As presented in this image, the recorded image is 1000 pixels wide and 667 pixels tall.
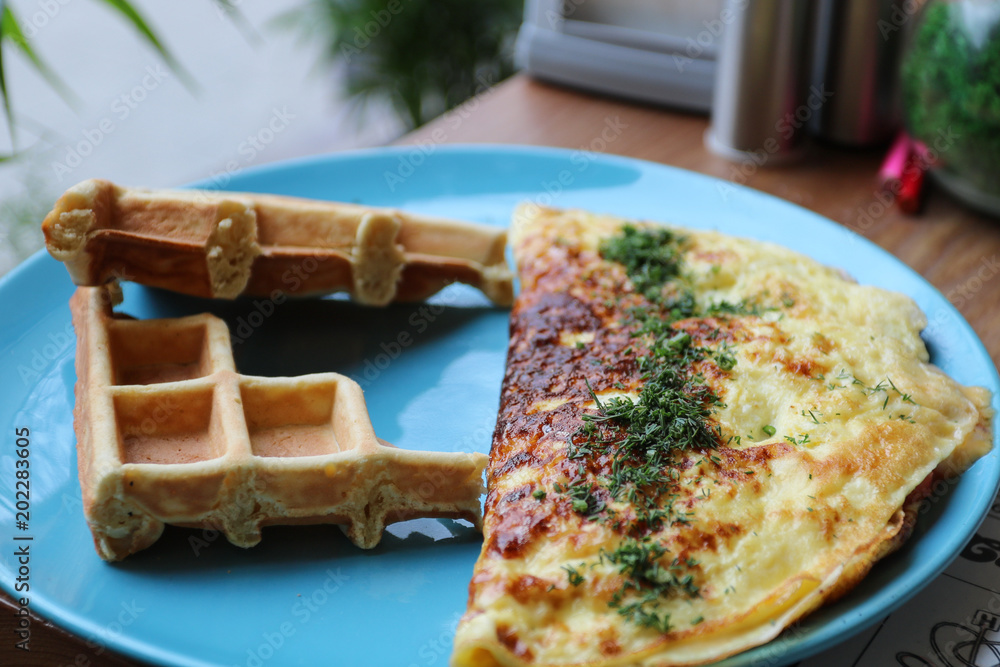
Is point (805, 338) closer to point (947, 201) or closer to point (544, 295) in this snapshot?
point (544, 295)

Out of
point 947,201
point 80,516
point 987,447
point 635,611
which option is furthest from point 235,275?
point 947,201

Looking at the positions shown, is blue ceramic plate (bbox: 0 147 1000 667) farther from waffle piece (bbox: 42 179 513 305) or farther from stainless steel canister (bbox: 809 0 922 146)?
stainless steel canister (bbox: 809 0 922 146)

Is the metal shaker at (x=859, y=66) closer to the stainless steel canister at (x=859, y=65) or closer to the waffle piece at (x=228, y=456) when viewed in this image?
the stainless steel canister at (x=859, y=65)

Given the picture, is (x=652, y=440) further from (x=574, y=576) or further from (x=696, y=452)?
(x=574, y=576)

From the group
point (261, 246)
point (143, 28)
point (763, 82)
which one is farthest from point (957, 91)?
point (143, 28)

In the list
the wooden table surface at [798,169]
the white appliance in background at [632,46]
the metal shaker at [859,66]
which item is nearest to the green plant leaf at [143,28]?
the wooden table surface at [798,169]
